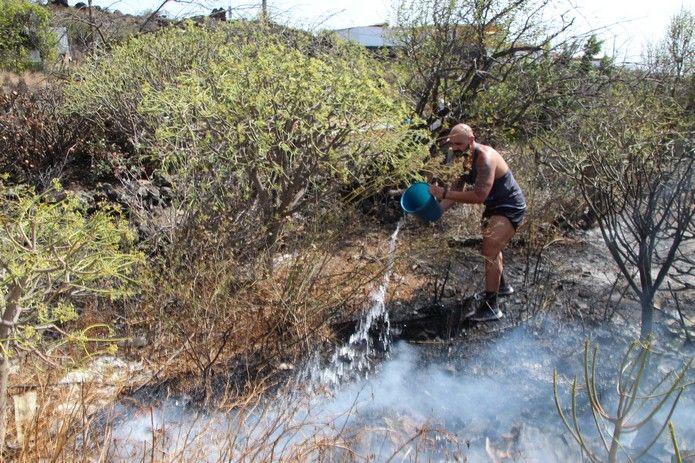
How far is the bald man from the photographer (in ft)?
14.2

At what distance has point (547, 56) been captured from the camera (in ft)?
23.6

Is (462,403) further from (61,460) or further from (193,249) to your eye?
(61,460)

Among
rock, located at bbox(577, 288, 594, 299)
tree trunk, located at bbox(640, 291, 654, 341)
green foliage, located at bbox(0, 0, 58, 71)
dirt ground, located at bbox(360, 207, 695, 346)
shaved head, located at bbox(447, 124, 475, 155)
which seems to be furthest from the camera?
green foliage, located at bbox(0, 0, 58, 71)

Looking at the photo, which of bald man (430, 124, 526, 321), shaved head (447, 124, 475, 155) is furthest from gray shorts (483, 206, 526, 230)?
shaved head (447, 124, 475, 155)

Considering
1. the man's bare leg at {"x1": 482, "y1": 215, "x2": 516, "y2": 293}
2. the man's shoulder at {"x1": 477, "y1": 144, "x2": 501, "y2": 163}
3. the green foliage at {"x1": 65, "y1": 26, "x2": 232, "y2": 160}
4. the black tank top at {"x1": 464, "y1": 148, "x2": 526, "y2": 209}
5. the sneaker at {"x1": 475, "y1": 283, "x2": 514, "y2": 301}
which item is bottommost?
Answer: the sneaker at {"x1": 475, "y1": 283, "x2": 514, "y2": 301}

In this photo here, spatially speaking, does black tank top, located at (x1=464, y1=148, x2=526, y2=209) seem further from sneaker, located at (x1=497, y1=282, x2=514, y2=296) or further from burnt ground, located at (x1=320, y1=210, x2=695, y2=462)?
sneaker, located at (x1=497, y1=282, x2=514, y2=296)

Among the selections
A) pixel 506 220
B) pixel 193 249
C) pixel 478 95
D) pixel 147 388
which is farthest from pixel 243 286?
pixel 478 95

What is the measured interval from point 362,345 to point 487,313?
113 centimetres

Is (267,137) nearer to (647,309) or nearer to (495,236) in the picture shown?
(495,236)

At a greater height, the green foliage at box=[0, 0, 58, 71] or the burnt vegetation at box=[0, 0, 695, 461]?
the green foliage at box=[0, 0, 58, 71]

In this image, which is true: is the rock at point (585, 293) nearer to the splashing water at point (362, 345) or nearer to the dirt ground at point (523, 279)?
the dirt ground at point (523, 279)

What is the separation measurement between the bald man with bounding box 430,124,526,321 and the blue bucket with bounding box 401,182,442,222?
10 cm

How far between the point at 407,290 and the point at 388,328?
693mm

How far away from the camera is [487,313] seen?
4.91 metres
